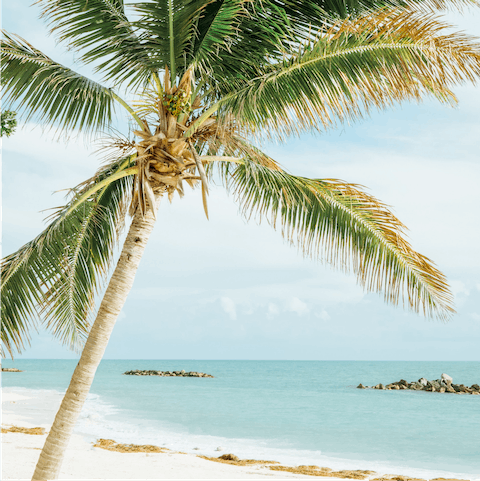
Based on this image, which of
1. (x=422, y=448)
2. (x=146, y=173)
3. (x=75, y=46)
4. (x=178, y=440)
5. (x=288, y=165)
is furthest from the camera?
(x=422, y=448)

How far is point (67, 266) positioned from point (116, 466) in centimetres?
574

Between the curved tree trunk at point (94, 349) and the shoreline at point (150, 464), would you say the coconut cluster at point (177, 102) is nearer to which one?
the curved tree trunk at point (94, 349)

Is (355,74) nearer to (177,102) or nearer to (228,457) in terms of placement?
(177,102)

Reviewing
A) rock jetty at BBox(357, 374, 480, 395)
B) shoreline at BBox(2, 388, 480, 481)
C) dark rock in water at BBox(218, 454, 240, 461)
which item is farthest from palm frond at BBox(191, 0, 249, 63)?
rock jetty at BBox(357, 374, 480, 395)

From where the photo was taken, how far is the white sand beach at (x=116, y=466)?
28.9 feet

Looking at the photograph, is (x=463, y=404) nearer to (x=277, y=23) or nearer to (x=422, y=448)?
(x=422, y=448)

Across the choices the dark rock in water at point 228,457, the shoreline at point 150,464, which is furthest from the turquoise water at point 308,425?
the dark rock in water at point 228,457

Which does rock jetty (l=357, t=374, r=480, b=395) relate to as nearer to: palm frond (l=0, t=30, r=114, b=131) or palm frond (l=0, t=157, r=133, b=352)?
palm frond (l=0, t=157, r=133, b=352)

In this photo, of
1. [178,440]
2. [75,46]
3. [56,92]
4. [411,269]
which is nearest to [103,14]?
[75,46]

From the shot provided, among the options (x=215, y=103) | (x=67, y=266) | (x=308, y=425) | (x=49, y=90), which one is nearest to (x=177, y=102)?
(x=215, y=103)

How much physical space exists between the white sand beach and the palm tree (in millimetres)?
4270

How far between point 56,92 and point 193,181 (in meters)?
1.65

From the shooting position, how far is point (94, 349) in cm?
512

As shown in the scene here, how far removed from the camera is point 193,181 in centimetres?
554
